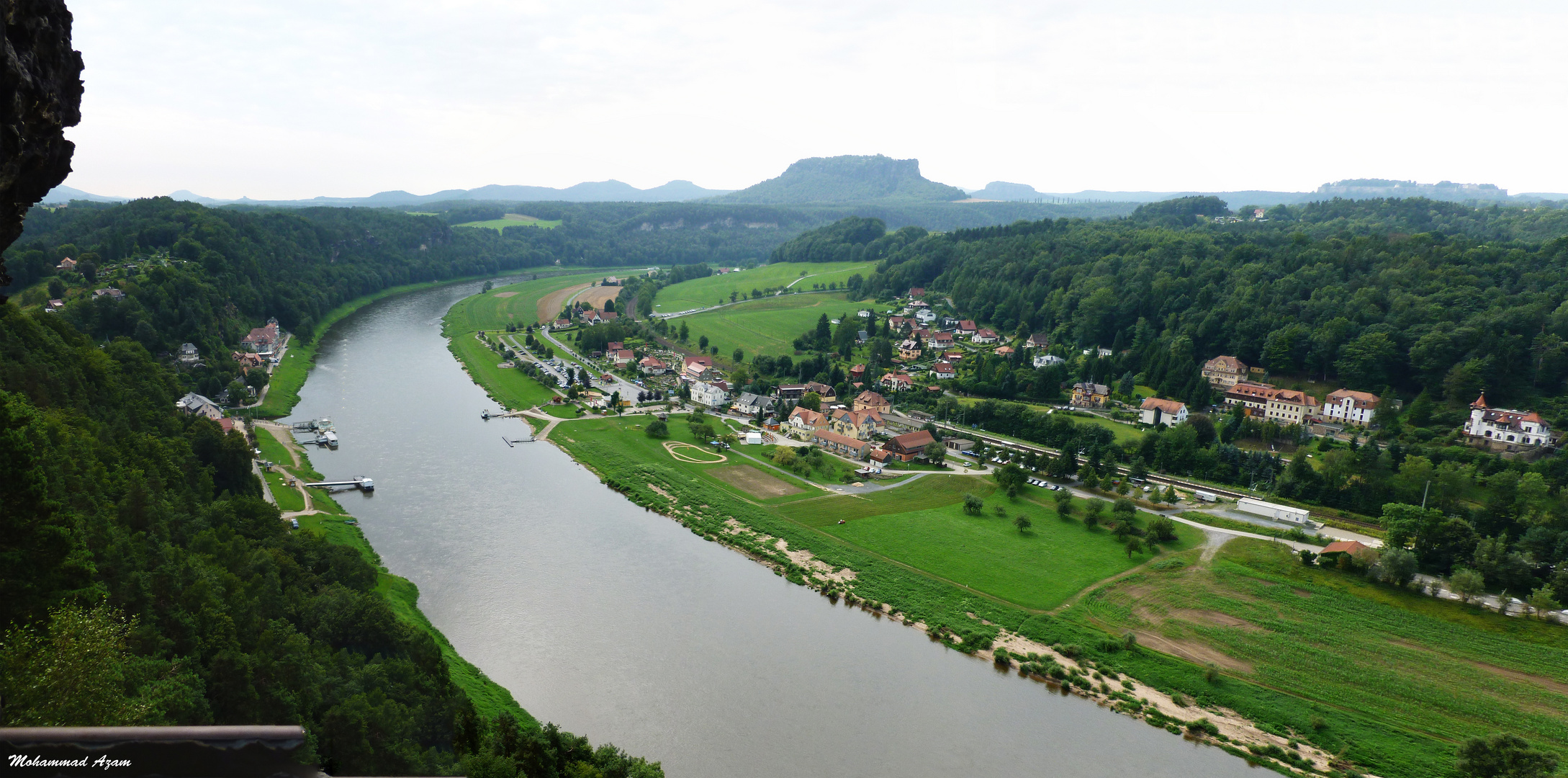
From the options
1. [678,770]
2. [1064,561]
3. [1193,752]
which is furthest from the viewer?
[1064,561]

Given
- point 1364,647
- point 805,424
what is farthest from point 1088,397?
point 1364,647

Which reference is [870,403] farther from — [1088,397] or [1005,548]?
[1005,548]

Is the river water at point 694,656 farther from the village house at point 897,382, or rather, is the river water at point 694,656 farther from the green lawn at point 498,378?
the village house at point 897,382

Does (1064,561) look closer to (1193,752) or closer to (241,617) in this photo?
(1193,752)

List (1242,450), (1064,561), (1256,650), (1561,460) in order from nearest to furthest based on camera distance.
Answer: (1256,650), (1064,561), (1561,460), (1242,450)

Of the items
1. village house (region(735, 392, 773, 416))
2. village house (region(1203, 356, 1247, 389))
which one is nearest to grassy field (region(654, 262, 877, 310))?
village house (region(735, 392, 773, 416))

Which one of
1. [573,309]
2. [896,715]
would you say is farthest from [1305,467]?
[573,309]

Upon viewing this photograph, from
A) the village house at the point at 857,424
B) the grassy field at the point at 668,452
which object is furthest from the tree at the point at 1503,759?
the village house at the point at 857,424
